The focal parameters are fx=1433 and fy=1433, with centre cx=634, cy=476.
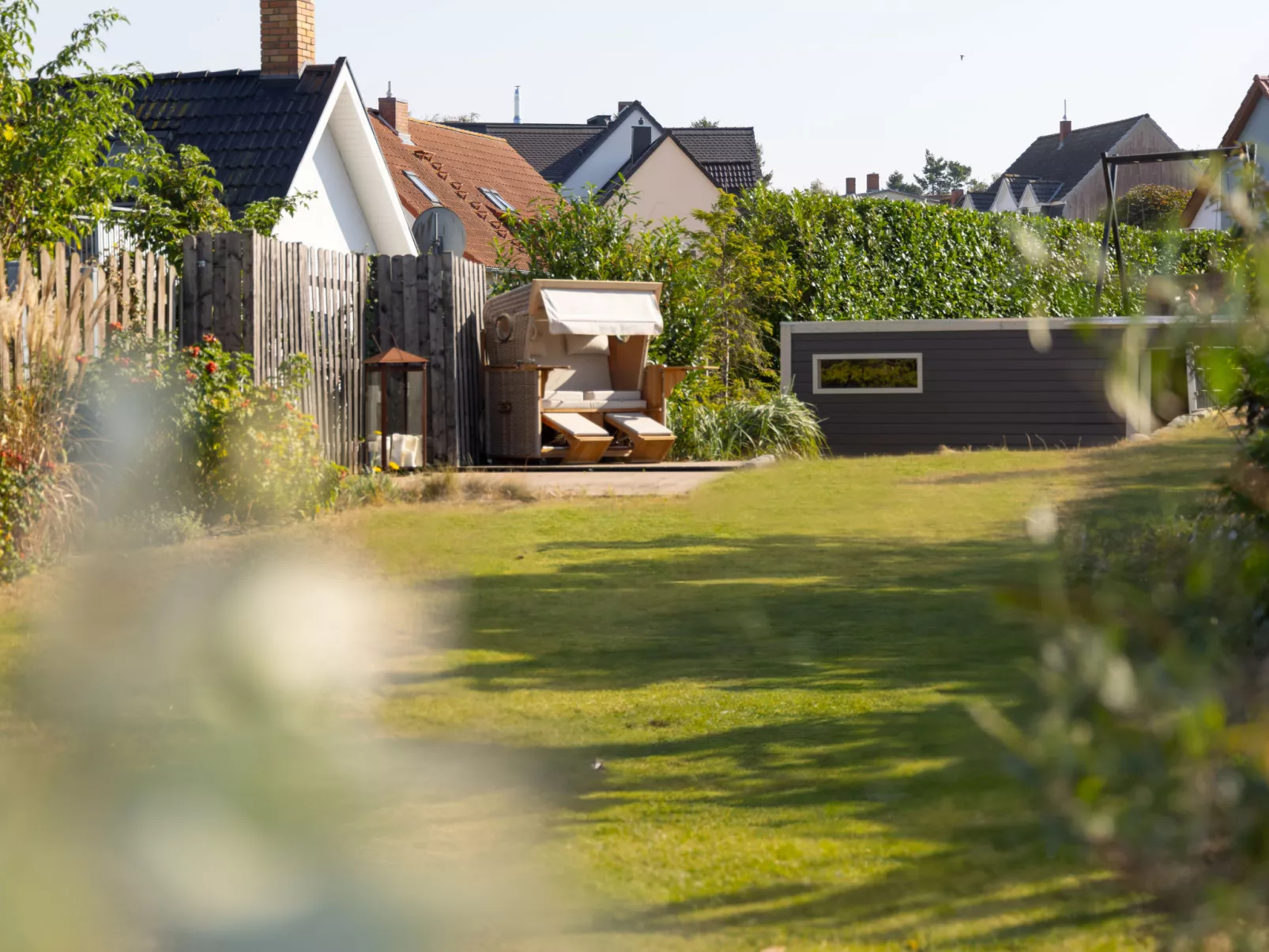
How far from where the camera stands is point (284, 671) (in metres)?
5.13

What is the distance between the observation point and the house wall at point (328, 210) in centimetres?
1934

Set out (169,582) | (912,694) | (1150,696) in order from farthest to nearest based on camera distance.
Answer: (169,582) < (912,694) < (1150,696)

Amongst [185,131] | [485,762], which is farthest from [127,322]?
[185,131]

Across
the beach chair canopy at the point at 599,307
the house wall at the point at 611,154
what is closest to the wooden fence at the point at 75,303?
the beach chair canopy at the point at 599,307

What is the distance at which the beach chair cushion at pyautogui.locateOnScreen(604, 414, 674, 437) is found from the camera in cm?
1359

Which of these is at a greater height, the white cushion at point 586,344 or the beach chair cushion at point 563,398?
the white cushion at point 586,344

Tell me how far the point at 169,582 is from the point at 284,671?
1.99 meters

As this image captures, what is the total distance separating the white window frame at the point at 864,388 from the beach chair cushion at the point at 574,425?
4.12 m

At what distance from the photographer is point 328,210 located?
20281 mm

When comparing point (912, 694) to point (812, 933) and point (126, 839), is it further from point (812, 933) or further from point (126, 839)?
point (126, 839)

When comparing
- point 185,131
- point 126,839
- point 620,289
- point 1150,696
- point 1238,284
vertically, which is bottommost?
point 126,839

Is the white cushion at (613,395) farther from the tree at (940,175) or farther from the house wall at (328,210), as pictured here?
the tree at (940,175)

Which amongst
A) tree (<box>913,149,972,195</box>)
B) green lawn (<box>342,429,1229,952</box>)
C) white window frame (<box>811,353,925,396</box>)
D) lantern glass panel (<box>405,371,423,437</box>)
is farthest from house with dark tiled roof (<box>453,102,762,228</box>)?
tree (<box>913,149,972,195</box>)

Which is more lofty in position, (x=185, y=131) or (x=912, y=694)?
(x=185, y=131)
